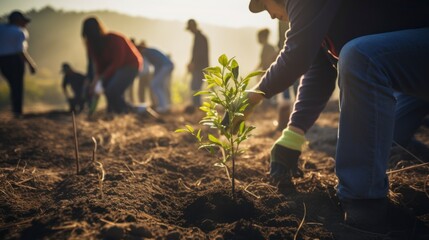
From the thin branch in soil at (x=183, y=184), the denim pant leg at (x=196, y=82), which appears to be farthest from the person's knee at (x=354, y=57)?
the denim pant leg at (x=196, y=82)

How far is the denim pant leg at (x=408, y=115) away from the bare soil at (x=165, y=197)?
0.20 metres

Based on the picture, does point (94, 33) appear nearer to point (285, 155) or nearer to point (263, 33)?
point (263, 33)

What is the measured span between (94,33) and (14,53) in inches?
80.7

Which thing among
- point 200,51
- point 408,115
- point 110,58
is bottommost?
point 110,58

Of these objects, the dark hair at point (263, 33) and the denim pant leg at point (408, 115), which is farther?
the dark hair at point (263, 33)

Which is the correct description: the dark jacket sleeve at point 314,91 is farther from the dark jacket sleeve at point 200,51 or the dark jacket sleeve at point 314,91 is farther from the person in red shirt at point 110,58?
the dark jacket sleeve at point 200,51

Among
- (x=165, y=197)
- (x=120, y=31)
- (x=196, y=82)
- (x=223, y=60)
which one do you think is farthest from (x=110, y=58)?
(x=120, y=31)

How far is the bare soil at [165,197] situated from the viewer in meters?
1.39

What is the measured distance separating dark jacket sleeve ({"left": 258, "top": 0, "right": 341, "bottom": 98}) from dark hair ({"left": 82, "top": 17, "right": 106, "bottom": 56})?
4.16 metres

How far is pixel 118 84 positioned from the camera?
5516mm

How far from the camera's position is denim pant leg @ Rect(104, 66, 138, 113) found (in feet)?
17.9

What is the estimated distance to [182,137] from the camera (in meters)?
3.99

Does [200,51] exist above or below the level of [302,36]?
below

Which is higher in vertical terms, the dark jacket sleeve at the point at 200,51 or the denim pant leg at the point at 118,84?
the dark jacket sleeve at the point at 200,51
